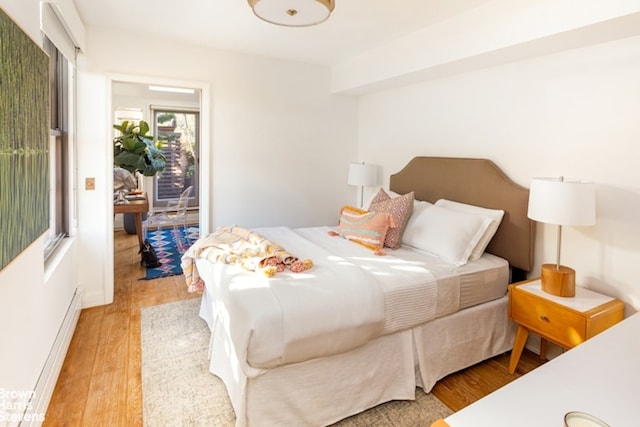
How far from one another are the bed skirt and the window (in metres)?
1.70

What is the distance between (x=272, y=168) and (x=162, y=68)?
1.48 meters

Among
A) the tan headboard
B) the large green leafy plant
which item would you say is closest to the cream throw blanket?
the tan headboard

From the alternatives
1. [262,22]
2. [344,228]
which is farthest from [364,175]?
[262,22]

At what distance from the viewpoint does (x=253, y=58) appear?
3.97m

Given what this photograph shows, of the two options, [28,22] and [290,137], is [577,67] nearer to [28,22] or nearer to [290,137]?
[290,137]

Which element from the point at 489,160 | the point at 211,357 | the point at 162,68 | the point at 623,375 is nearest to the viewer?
the point at 623,375

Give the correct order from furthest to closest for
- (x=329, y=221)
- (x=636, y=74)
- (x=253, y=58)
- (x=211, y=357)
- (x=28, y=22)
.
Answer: (x=329, y=221)
(x=253, y=58)
(x=211, y=357)
(x=636, y=74)
(x=28, y=22)

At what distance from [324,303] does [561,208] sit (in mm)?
1446

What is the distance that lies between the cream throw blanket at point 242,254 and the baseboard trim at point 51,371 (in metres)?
0.89

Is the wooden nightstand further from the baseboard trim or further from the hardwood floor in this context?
the baseboard trim

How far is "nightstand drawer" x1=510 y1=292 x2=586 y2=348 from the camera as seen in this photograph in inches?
78.7

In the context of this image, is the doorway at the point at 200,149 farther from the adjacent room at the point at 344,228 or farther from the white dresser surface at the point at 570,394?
the white dresser surface at the point at 570,394

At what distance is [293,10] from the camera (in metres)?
2.04

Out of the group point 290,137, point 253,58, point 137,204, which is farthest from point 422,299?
point 137,204
